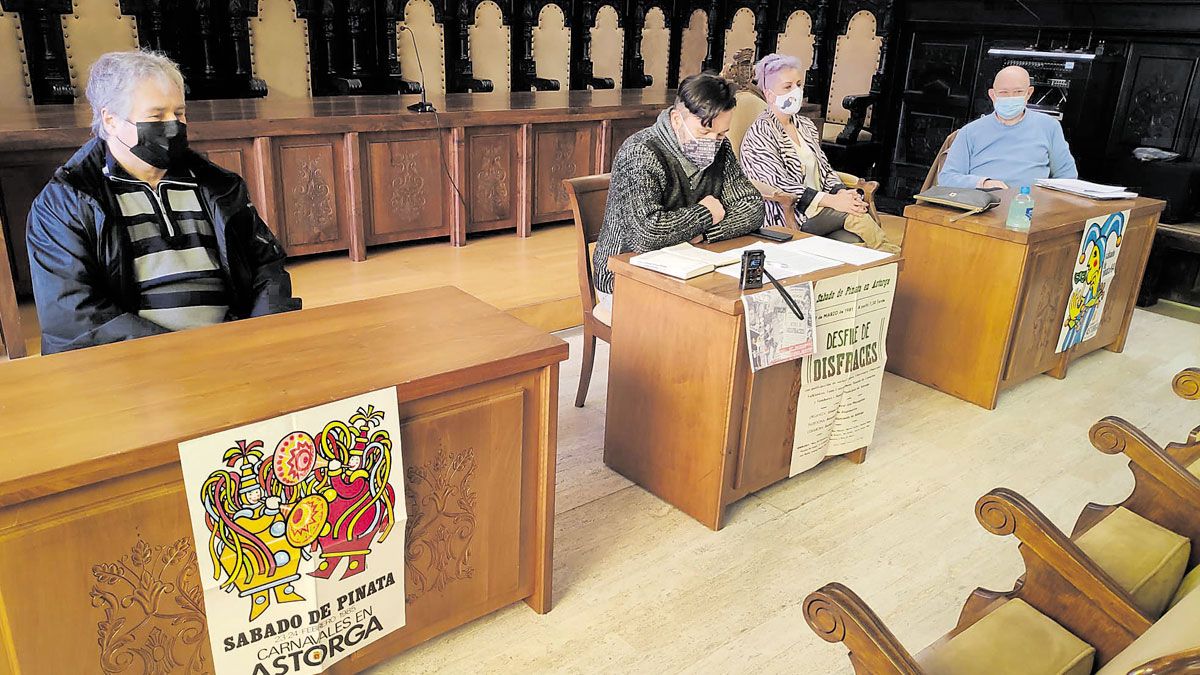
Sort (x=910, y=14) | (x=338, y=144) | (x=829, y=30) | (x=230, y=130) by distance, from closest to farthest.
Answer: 1. (x=230, y=130)
2. (x=338, y=144)
3. (x=910, y=14)
4. (x=829, y=30)

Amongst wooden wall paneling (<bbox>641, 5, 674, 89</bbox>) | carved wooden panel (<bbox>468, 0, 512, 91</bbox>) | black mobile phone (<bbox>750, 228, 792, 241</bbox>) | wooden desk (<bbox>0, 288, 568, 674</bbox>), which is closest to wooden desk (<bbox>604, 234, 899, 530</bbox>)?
black mobile phone (<bbox>750, 228, 792, 241</bbox>)

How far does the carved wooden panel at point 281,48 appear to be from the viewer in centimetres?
535

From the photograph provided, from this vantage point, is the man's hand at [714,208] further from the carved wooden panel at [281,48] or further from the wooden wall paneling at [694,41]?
the wooden wall paneling at [694,41]

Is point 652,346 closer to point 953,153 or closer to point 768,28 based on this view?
point 953,153

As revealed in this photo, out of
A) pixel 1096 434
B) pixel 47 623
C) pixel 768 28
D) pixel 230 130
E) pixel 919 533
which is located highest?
pixel 768 28

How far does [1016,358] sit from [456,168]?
2555mm

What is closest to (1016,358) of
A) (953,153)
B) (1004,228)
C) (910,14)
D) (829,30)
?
(1004,228)

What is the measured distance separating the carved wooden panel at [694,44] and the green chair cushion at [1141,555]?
6.18 metres

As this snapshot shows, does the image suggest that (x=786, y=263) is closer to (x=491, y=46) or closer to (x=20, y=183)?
(x=20, y=183)

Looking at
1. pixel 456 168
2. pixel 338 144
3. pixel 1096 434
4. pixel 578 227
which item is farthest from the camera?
pixel 456 168

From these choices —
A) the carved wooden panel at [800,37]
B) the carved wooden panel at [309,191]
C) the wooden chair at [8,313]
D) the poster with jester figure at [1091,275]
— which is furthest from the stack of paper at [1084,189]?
the wooden chair at [8,313]

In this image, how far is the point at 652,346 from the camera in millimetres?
2420

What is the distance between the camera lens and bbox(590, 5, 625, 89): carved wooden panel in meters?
6.78

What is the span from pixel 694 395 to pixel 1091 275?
1953 mm
